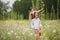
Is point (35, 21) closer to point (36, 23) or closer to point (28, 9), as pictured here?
point (36, 23)

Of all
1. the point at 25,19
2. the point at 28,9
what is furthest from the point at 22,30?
the point at 28,9

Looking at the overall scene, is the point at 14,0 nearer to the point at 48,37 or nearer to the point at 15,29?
the point at 15,29

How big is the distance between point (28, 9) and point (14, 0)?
183mm

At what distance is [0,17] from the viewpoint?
2020 millimetres

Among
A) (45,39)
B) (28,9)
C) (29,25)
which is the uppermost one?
(28,9)

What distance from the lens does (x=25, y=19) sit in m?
2.00

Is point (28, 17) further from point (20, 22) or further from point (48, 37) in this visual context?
point (48, 37)

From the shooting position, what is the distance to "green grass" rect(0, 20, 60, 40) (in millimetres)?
1986

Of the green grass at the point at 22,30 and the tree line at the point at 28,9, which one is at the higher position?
the tree line at the point at 28,9

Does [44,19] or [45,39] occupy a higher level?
[44,19]

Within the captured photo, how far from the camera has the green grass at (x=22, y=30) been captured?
1.99 m

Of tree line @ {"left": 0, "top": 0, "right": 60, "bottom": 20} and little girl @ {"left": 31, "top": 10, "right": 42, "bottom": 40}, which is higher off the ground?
tree line @ {"left": 0, "top": 0, "right": 60, "bottom": 20}

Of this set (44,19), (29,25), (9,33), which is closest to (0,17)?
(9,33)

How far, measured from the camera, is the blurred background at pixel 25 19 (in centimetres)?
199
